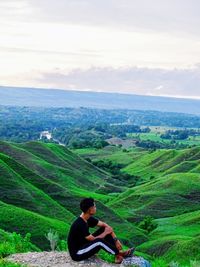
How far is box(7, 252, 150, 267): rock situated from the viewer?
67.5 ft

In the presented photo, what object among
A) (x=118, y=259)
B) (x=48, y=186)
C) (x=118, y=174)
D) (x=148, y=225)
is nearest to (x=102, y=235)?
(x=118, y=259)

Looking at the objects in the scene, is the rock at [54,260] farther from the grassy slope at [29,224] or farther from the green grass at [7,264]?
the grassy slope at [29,224]

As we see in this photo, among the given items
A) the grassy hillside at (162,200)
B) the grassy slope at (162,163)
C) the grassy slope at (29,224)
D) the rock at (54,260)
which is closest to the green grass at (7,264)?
the rock at (54,260)

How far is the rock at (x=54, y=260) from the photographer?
20.6 m

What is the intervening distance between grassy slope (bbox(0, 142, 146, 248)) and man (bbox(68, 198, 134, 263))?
45116 mm

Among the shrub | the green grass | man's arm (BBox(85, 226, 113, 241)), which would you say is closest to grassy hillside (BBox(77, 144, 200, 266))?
the shrub

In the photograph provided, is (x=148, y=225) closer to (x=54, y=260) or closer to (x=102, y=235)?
(x=54, y=260)

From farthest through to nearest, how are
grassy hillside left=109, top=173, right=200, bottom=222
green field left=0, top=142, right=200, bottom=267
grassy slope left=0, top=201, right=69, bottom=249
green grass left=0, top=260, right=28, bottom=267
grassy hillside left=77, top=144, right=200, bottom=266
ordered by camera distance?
grassy hillside left=109, top=173, right=200, bottom=222, grassy hillside left=77, top=144, right=200, bottom=266, green field left=0, top=142, right=200, bottom=267, grassy slope left=0, top=201, right=69, bottom=249, green grass left=0, top=260, right=28, bottom=267

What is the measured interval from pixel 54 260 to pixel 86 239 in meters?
1.78

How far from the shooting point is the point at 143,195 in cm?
10894

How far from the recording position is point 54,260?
69.4 feet

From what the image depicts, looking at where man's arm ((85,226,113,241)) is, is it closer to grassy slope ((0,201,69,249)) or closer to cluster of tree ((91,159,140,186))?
grassy slope ((0,201,69,249))

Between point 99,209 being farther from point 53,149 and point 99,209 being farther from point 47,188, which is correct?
point 53,149

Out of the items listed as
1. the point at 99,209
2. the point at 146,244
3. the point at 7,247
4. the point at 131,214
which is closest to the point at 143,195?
the point at 131,214
